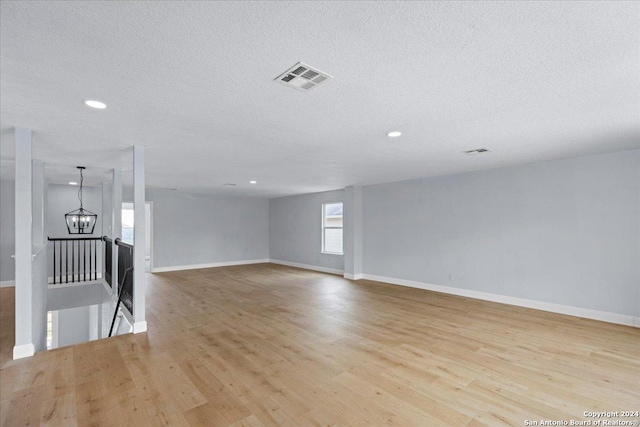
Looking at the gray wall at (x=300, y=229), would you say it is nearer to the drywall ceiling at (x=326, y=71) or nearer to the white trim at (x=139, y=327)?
the drywall ceiling at (x=326, y=71)

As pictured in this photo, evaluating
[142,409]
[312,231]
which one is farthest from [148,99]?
[312,231]

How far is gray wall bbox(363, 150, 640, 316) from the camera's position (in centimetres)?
419

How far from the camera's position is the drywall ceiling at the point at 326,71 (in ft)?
4.74

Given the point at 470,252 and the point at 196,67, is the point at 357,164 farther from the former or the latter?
the point at 196,67

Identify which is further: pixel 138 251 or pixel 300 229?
pixel 300 229

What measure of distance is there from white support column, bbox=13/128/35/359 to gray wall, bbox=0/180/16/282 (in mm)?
5035

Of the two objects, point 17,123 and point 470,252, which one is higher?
point 17,123

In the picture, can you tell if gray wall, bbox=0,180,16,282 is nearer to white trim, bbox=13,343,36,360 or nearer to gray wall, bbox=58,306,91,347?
gray wall, bbox=58,306,91,347

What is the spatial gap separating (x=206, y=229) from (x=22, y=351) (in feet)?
22.1

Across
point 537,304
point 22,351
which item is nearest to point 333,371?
point 22,351

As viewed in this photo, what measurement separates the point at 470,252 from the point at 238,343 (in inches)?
173

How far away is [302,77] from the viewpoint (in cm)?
204

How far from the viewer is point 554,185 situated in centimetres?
475

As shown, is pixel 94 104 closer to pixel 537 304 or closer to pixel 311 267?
pixel 537 304
